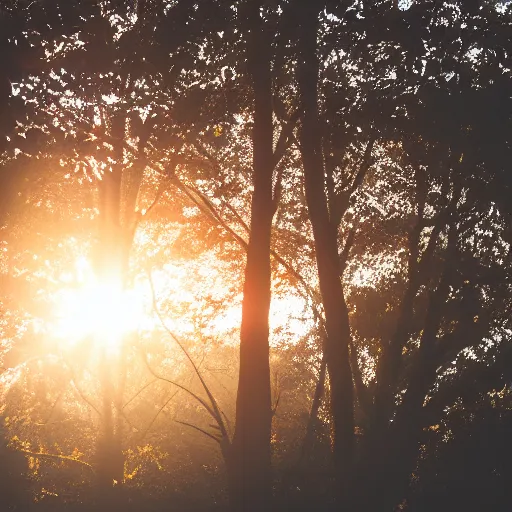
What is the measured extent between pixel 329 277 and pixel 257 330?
8.27ft

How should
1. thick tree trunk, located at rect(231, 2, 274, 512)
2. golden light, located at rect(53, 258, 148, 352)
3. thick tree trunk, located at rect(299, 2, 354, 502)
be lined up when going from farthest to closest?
golden light, located at rect(53, 258, 148, 352) → thick tree trunk, located at rect(299, 2, 354, 502) → thick tree trunk, located at rect(231, 2, 274, 512)

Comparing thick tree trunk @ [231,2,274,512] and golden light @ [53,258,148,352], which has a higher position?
golden light @ [53,258,148,352]

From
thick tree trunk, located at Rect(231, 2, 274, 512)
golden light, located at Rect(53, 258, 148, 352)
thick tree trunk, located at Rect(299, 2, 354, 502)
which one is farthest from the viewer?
golden light, located at Rect(53, 258, 148, 352)

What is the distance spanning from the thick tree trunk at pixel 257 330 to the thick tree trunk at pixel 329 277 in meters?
0.98

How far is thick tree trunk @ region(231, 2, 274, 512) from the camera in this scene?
11.0m

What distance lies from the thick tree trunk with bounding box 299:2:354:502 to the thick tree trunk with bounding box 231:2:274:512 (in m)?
0.98

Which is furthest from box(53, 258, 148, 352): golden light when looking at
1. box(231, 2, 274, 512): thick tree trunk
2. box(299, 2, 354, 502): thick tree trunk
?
box(231, 2, 274, 512): thick tree trunk

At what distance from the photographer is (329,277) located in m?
13.2

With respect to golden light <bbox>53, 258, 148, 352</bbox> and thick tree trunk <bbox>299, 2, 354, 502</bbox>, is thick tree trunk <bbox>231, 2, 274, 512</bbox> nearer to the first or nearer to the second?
thick tree trunk <bbox>299, 2, 354, 502</bbox>

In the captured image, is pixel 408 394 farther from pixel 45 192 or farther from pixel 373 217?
pixel 45 192

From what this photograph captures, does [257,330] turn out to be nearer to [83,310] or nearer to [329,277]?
[329,277]

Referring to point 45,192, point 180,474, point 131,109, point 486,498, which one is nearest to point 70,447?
point 180,474

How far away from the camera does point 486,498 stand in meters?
19.2

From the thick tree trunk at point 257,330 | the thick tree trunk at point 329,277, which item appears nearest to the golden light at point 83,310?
the thick tree trunk at point 329,277
